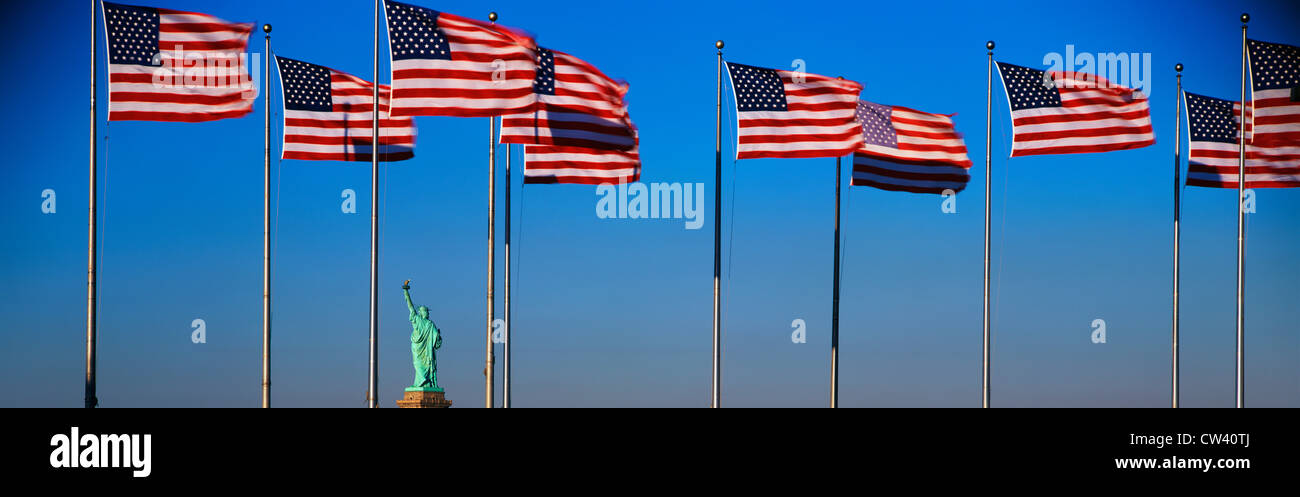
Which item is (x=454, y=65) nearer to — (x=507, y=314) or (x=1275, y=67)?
(x=507, y=314)

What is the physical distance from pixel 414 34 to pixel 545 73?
9.76 ft

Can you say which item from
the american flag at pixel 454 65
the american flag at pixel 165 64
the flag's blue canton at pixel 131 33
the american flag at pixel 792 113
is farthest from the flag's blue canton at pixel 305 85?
the american flag at pixel 792 113

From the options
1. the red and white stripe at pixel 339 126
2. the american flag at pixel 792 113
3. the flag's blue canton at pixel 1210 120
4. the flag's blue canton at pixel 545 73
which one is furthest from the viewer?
the flag's blue canton at pixel 1210 120

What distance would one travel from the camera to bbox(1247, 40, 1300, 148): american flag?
1522 inches

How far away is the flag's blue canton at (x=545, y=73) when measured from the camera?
117 ft

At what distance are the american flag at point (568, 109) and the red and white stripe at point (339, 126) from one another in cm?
295

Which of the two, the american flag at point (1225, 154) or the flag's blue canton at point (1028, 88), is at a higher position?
the flag's blue canton at point (1028, 88)

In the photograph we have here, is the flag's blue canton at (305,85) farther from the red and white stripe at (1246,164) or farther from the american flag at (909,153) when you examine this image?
the red and white stripe at (1246,164)

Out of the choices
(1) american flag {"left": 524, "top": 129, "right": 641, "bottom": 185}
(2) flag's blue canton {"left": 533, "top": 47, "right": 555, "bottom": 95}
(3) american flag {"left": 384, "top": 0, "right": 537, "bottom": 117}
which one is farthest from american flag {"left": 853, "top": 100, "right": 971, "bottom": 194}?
(3) american flag {"left": 384, "top": 0, "right": 537, "bottom": 117}

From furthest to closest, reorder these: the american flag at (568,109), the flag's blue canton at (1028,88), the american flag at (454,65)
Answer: the flag's blue canton at (1028,88) → the american flag at (568,109) → the american flag at (454,65)

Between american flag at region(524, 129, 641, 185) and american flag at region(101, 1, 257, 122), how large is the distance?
6838mm

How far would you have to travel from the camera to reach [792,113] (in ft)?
124
